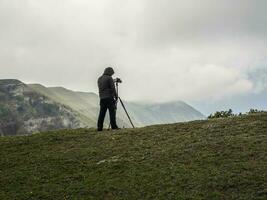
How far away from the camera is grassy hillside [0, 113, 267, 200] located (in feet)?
63.0

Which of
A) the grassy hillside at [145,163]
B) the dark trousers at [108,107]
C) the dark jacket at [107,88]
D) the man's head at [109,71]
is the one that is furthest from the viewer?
the man's head at [109,71]

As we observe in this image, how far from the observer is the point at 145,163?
2252 cm

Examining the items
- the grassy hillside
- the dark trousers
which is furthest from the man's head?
the grassy hillside

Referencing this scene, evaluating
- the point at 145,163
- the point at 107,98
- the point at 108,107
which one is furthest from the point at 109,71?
the point at 145,163

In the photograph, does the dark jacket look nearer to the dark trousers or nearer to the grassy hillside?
the dark trousers

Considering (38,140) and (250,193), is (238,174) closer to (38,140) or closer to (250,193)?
(250,193)

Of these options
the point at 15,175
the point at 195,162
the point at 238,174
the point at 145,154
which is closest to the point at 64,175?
the point at 15,175

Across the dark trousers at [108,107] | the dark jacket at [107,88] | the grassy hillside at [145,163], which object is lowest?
the grassy hillside at [145,163]

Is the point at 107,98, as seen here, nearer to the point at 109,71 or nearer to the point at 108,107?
the point at 108,107

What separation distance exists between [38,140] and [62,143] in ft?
6.67

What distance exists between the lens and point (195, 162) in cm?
2189

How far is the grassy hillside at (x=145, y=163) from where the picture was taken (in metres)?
19.2

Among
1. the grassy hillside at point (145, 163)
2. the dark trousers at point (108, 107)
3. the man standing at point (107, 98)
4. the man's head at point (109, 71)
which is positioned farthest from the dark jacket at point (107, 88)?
the grassy hillside at point (145, 163)

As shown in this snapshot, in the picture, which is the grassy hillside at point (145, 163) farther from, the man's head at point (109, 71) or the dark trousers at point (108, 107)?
the man's head at point (109, 71)
